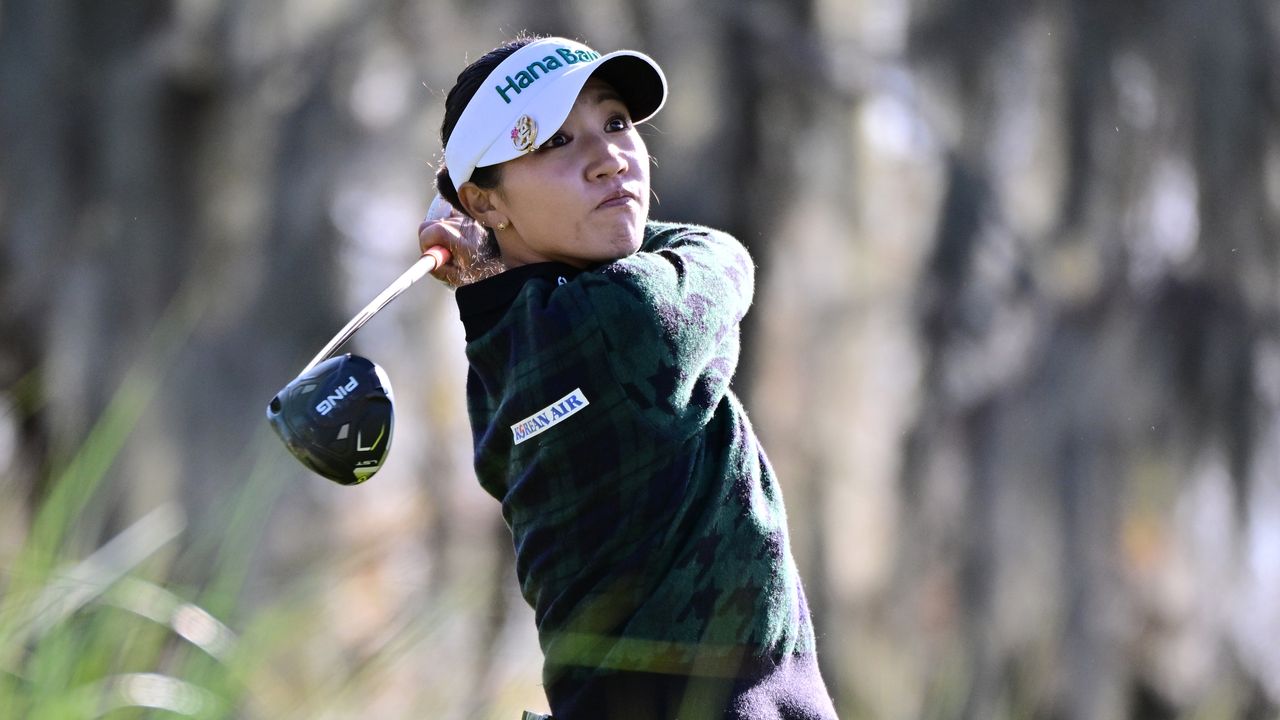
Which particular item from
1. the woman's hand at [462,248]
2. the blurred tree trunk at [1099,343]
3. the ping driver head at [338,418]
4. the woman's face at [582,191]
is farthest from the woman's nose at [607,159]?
the blurred tree trunk at [1099,343]

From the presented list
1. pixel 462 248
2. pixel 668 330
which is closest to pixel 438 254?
pixel 462 248

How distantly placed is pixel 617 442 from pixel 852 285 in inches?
185

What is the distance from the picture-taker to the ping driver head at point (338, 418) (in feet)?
6.54

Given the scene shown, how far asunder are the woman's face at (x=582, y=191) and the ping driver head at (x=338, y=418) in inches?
10.6

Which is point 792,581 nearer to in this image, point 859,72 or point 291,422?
point 291,422

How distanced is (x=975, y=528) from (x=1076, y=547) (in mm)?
365

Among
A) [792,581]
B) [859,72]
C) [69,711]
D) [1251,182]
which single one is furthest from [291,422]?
[1251,182]

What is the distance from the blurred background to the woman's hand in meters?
3.33

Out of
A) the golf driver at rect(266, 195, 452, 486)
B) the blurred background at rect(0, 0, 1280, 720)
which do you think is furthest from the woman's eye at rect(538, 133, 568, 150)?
the blurred background at rect(0, 0, 1280, 720)

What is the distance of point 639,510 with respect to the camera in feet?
6.64

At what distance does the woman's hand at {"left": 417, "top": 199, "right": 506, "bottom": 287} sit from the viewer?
234cm

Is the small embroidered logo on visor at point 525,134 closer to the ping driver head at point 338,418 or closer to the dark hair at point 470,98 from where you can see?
the dark hair at point 470,98

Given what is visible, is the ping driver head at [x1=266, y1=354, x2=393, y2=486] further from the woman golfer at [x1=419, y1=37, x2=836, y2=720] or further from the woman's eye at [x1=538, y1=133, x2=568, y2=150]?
the woman's eye at [x1=538, y1=133, x2=568, y2=150]

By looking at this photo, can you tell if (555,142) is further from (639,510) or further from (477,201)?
(639,510)
